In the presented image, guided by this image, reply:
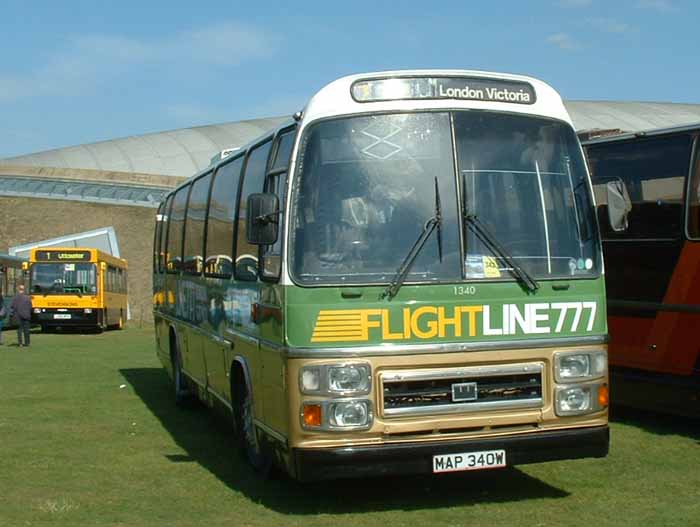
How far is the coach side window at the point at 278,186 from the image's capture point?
751 centimetres

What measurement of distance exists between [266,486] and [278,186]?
2.46m

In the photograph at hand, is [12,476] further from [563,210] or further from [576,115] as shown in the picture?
[576,115]

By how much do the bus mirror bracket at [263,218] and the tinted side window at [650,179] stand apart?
16.2 feet

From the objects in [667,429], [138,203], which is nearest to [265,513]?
[667,429]

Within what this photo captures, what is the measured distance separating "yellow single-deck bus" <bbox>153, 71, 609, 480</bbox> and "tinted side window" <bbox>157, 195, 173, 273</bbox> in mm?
7633

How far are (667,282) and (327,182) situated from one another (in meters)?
5.12

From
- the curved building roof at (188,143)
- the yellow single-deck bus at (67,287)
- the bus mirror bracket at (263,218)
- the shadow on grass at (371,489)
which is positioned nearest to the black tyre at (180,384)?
the shadow on grass at (371,489)

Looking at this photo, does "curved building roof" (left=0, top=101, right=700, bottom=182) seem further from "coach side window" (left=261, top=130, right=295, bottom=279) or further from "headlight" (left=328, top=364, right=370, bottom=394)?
"headlight" (left=328, top=364, right=370, bottom=394)

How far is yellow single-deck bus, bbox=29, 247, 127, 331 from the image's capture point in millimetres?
36875

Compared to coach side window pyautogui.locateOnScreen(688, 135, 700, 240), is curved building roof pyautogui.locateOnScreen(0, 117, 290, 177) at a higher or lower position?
higher

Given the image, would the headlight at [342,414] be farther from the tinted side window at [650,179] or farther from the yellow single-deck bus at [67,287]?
the yellow single-deck bus at [67,287]

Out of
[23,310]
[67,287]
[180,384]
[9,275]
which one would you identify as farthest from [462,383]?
[9,275]

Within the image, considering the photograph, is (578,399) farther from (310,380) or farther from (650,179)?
(650,179)

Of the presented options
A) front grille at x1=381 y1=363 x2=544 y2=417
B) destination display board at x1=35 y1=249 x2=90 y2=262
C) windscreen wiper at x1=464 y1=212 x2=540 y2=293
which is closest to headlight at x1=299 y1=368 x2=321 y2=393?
front grille at x1=381 y1=363 x2=544 y2=417
